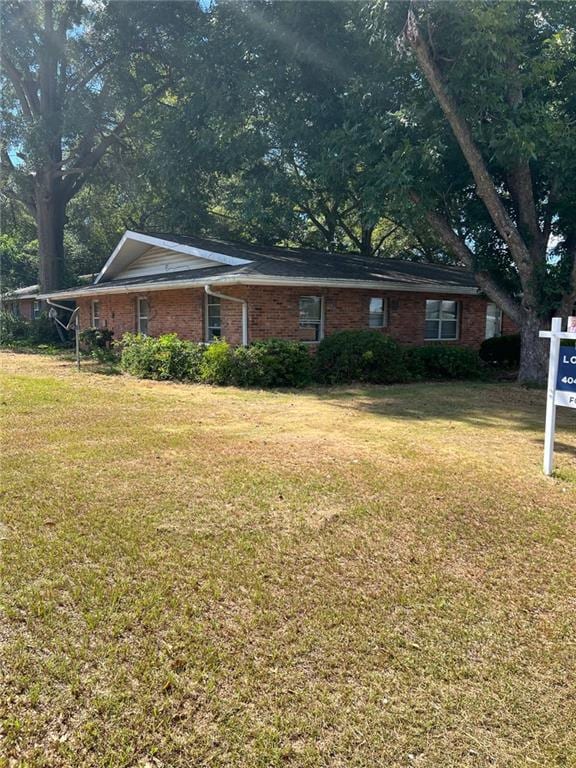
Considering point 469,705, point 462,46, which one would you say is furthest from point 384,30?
point 469,705

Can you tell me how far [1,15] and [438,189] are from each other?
20.8 metres

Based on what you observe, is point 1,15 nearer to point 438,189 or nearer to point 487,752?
point 438,189

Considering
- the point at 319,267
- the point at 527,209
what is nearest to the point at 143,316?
the point at 319,267

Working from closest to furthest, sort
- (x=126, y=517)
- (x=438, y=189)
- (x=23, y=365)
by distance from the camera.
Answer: (x=126, y=517) < (x=438, y=189) < (x=23, y=365)

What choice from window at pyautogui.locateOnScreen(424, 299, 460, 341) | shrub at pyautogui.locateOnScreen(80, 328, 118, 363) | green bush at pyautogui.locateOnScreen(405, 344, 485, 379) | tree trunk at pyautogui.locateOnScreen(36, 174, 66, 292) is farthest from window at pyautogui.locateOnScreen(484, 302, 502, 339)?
tree trunk at pyautogui.locateOnScreen(36, 174, 66, 292)

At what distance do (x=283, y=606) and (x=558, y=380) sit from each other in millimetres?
3982

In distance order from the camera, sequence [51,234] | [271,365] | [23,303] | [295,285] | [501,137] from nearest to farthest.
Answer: [501,137]
[271,365]
[295,285]
[51,234]
[23,303]

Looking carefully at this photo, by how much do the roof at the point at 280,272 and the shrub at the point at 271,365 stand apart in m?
1.88

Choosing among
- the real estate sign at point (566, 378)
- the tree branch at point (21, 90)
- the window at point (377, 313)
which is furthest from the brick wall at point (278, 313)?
the tree branch at point (21, 90)

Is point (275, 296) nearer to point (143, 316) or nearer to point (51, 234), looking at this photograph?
point (143, 316)

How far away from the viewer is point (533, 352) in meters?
13.0

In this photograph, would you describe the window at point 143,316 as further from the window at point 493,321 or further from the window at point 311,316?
the window at point 493,321

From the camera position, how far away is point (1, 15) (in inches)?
874

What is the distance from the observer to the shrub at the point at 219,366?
1184 cm
